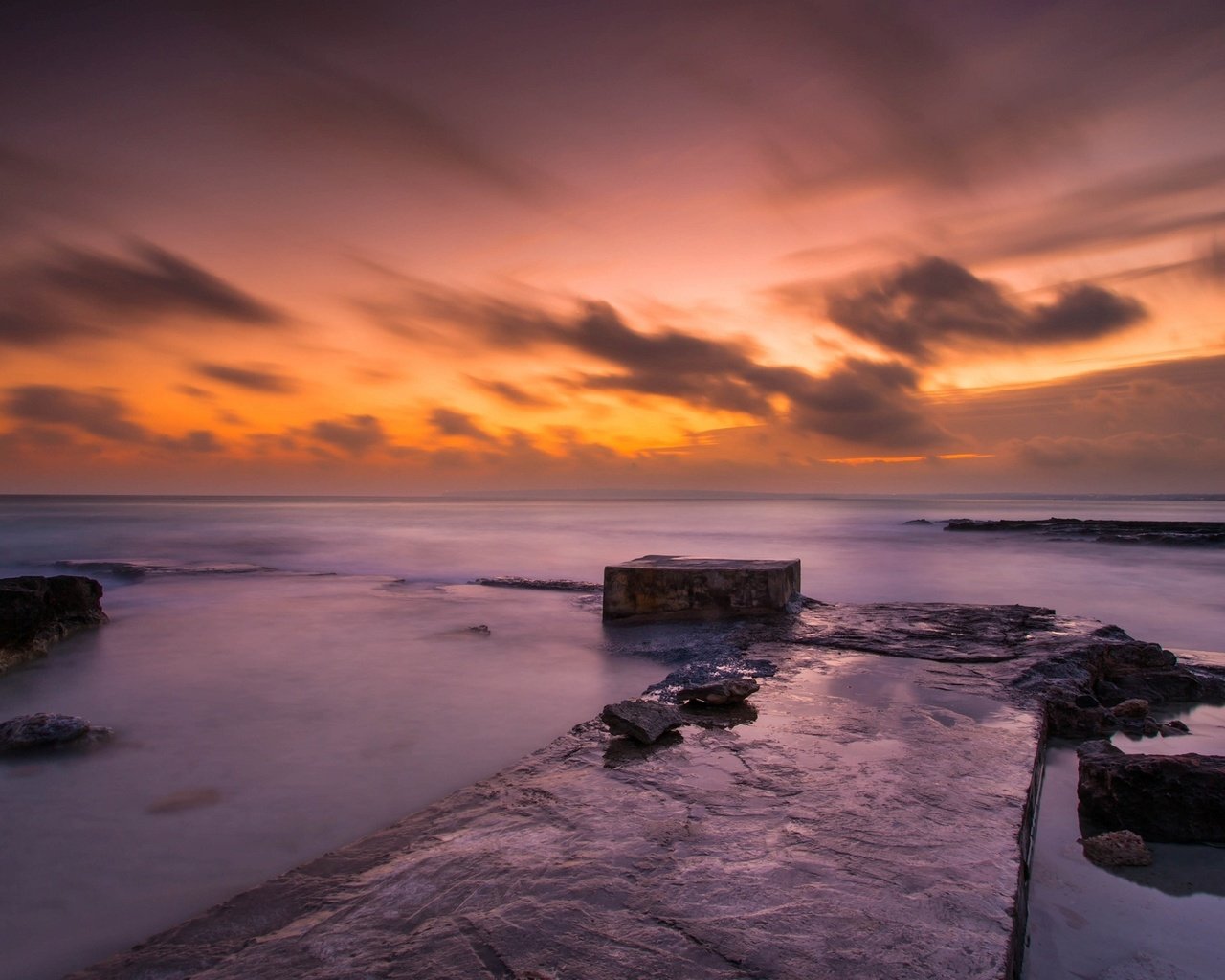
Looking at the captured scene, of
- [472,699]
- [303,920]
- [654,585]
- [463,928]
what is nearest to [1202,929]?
[463,928]

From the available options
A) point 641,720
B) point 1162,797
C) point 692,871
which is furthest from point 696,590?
point 692,871

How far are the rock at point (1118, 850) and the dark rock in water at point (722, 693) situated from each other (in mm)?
1586

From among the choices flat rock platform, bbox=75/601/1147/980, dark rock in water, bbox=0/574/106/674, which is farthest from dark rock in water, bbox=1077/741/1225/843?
dark rock in water, bbox=0/574/106/674

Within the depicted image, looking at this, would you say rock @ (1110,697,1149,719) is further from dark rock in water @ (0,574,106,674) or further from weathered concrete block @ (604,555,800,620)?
dark rock in water @ (0,574,106,674)

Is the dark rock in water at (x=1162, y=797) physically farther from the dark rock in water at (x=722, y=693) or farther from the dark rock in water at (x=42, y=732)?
the dark rock in water at (x=42, y=732)

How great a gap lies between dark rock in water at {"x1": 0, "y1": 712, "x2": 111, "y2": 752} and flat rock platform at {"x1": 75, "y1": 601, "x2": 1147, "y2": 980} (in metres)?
2.69

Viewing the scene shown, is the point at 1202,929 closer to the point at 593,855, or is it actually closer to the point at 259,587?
the point at 593,855

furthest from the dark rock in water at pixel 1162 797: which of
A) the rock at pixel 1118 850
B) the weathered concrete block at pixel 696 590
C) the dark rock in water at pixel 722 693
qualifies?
the weathered concrete block at pixel 696 590

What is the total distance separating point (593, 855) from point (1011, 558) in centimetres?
1947

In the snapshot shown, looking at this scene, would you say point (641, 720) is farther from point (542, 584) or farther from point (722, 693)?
point (542, 584)

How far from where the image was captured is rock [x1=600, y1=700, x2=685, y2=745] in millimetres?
3172

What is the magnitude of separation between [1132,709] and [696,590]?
3.58 meters

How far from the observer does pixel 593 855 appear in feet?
6.92

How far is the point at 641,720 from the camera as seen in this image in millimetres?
3236
